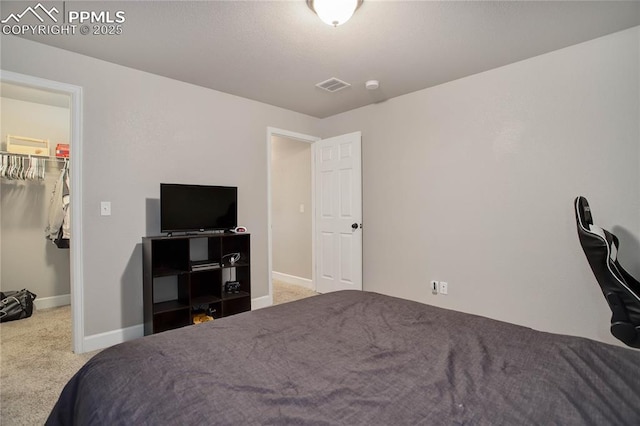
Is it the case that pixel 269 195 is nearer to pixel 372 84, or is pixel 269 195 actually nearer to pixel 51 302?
pixel 372 84

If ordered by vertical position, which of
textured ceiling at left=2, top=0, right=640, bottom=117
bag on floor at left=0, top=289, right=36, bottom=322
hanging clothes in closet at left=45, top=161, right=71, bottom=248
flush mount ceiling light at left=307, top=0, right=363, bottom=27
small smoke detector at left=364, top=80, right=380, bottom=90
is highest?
textured ceiling at left=2, top=0, right=640, bottom=117

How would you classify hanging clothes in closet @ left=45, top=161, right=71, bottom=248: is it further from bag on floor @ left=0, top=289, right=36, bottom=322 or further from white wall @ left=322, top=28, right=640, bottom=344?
white wall @ left=322, top=28, right=640, bottom=344

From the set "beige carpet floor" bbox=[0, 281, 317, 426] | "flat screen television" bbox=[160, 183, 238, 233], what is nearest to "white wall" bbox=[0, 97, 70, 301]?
"beige carpet floor" bbox=[0, 281, 317, 426]

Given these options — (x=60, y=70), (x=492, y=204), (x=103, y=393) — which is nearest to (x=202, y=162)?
(x=60, y=70)

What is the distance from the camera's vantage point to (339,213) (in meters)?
4.09

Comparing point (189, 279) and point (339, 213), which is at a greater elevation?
point (339, 213)

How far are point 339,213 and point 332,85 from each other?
1555 mm

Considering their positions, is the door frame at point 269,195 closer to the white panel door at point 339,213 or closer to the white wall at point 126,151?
the white panel door at point 339,213

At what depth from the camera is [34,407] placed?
1.88m

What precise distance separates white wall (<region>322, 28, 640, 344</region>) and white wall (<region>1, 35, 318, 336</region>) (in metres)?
1.96

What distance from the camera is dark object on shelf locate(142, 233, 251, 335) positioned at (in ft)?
8.98

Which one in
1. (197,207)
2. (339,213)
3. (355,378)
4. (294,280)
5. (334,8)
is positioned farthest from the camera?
(294,280)

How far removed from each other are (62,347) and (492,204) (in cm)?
394

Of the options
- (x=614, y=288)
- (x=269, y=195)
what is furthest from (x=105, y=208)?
(x=614, y=288)
